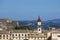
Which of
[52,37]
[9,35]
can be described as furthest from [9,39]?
[52,37]

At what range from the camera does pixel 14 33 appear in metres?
61.3

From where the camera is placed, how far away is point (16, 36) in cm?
6084

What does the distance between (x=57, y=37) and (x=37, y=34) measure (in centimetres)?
633

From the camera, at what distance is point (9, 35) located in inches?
2372

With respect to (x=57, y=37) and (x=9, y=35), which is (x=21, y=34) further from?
(x=57, y=37)

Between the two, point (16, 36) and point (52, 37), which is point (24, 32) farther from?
point (52, 37)

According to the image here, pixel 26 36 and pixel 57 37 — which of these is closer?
pixel 57 37

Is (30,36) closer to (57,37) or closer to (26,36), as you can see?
(26,36)

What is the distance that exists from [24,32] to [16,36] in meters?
1.69

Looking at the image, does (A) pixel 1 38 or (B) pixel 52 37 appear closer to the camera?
(B) pixel 52 37

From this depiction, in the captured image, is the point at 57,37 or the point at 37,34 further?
the point at 37,34

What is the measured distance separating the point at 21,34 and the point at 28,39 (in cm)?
358

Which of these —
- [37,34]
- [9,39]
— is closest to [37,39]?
[37,34]

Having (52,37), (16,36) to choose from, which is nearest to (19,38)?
(16,36)
